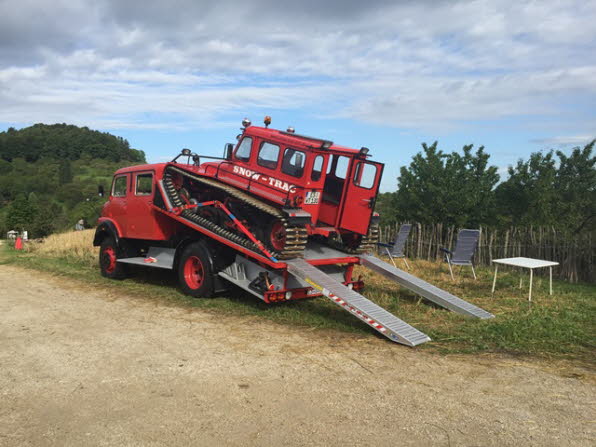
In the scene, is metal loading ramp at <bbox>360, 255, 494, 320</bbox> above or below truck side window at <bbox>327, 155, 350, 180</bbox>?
below

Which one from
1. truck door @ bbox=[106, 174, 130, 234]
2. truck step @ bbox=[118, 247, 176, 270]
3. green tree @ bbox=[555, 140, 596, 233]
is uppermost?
green tree @ bbox=[555, 140, 596, 233]

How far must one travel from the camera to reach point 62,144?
333ft

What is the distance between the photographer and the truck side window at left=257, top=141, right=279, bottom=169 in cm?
847

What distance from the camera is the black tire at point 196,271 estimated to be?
8.31 metres

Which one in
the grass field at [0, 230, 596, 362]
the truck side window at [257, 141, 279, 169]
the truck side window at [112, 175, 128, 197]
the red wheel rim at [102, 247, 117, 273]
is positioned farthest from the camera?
the red wheel rim at [102, 247, 117, 273]

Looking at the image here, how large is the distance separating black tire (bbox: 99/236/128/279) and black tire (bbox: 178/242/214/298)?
237 cm

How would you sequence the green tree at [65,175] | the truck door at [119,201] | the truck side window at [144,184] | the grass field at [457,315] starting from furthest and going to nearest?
the green tree at [65,175], the truck door at [119,201], the truck side window at [144,184], the grass field at [457,315]

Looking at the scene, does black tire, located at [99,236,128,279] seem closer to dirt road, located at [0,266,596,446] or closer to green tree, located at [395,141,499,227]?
dirt road, located at [0,266,596,446]

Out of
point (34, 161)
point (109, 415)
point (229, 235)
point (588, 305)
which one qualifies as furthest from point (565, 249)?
point (34, 161)

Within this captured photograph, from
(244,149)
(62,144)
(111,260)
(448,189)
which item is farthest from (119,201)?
(62,144)

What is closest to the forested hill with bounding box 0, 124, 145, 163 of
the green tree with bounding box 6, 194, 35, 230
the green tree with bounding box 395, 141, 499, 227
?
the green tree with bounding box 6, 194, 35, 230

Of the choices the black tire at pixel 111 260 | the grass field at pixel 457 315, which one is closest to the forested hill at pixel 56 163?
the black tire at pixel 111 260

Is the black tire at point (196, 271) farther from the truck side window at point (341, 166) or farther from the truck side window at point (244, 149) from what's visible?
the truck side window at point (341, 166)

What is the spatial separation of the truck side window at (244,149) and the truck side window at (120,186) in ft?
10.2
